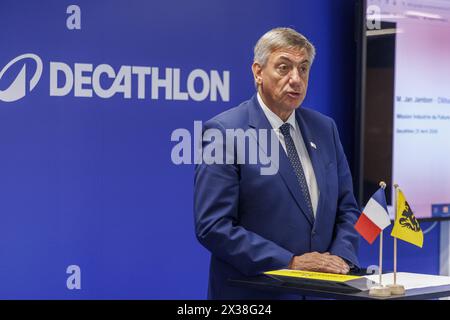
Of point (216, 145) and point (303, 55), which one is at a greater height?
point (303, 55)

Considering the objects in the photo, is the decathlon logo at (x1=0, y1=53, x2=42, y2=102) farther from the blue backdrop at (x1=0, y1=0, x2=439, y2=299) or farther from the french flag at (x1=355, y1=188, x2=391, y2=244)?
the french flag at (x1=355, y1=188, x2=391, y2=244)

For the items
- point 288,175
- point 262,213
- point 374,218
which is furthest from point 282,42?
point 374,218

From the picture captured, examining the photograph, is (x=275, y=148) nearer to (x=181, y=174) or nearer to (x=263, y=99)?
(x=263, y=99)

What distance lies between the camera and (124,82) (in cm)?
414

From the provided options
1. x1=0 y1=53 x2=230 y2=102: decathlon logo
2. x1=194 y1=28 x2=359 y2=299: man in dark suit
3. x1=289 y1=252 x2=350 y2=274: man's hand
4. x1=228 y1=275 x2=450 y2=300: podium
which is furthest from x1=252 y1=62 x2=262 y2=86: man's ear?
x1=0 y1=53 x2=230 y2=102: decathlon logo

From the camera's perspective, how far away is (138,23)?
4191 millimetres

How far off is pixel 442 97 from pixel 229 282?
280 centimetres

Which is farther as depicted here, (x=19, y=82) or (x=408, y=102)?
(x=408, y=102)

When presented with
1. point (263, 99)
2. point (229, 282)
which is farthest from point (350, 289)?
point (263, 99)

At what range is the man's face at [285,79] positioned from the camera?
308 centimetres

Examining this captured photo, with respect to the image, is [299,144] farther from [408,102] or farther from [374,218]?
[408,102]

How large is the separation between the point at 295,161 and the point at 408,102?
2.02m

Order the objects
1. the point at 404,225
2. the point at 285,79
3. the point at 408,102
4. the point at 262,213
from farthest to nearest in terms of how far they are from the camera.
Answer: the point at 408,102 → the point at 285,79 → the point at 262,213 → the point at 404,225

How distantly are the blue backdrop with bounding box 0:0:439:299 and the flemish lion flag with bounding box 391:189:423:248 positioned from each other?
187 centimetres
